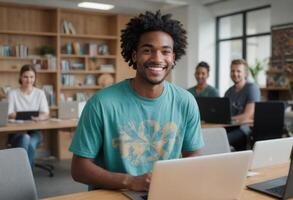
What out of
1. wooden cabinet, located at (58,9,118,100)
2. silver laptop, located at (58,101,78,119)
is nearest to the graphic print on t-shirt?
silver laptop, located at (58,101,78,119)

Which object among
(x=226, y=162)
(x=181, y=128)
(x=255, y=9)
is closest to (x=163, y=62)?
(x=181, y=128)

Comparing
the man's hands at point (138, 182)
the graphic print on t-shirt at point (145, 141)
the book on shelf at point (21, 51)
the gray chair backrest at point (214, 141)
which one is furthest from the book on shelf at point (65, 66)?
the man's hands at point (138, 182)

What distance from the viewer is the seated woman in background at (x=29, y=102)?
4062mm

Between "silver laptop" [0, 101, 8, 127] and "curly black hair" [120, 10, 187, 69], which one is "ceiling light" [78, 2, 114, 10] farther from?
"curly black hair" [120, 10, 187, 69]

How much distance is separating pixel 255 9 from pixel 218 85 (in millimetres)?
1649

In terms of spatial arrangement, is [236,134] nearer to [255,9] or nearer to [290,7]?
[290,7]

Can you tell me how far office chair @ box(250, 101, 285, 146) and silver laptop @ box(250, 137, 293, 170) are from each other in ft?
6.32

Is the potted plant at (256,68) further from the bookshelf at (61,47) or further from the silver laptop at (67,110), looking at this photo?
the silver laptop at (67,110)

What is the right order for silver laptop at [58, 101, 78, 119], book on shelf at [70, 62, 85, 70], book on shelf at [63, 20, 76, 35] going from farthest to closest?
book on shelf at [70, 62, 85, 70], book on shelf at [63, 20, 76, 35], silver laptop at [58, 101, 78, 119]

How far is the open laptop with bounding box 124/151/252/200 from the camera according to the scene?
113cm

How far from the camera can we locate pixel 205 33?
6934mm

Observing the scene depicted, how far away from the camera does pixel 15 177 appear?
1.51 metres

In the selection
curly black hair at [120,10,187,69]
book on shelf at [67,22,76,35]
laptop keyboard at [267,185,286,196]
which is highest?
book on shelf at [67,22,76,35]

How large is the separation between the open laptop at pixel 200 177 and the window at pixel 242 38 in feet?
17.5
